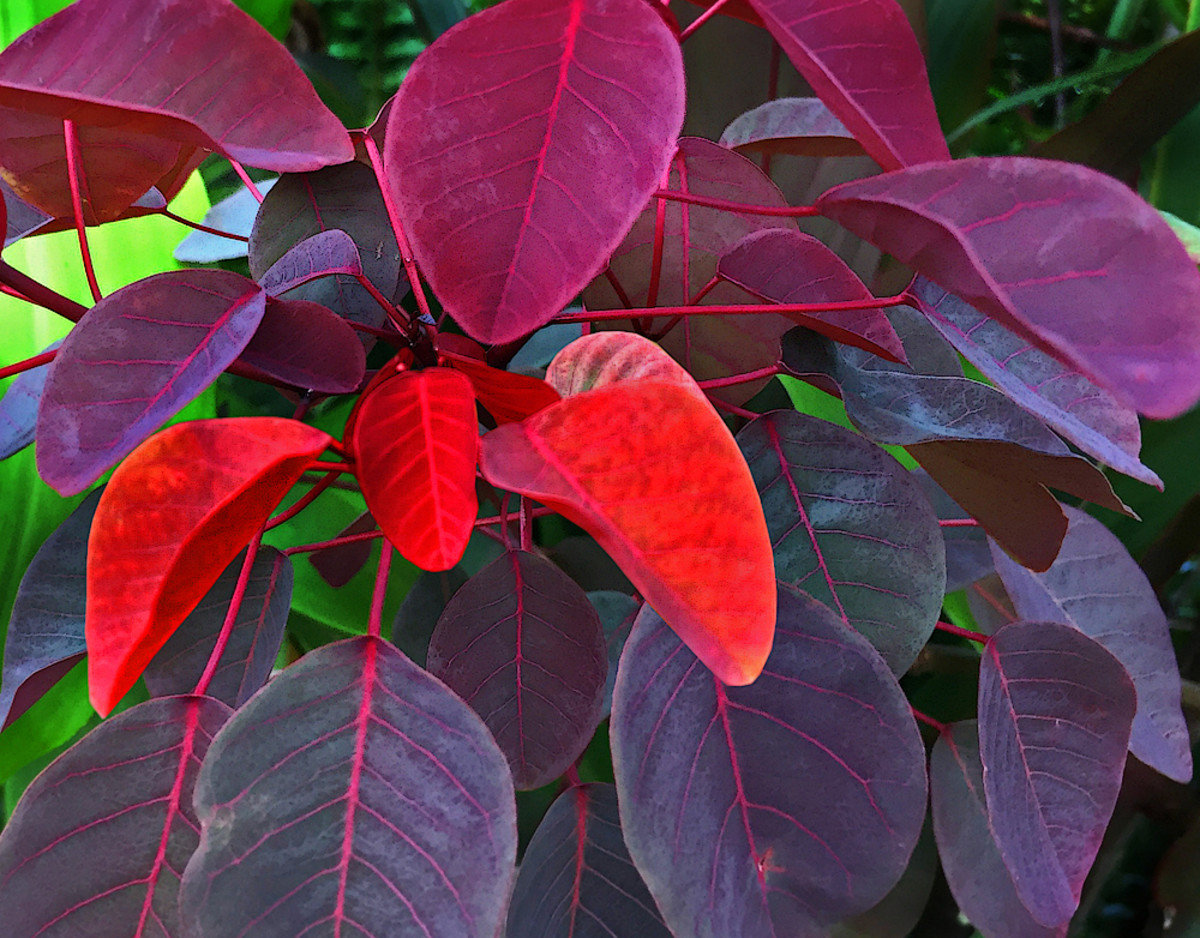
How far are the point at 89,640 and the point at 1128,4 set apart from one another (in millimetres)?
1408

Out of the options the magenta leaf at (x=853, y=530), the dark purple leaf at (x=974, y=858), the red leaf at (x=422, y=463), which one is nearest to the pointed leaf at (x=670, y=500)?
the red leaf at (x=422, y=463)

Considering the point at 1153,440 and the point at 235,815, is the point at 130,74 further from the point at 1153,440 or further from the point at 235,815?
the point at 1153,440

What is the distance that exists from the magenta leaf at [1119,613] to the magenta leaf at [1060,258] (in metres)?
0.23

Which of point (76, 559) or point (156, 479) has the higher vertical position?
point (156, 479)

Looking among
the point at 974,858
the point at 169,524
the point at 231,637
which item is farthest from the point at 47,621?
the point at 974,858

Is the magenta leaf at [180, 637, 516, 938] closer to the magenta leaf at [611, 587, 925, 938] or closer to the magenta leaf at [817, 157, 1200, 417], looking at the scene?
the magenta leaf at [611, 587, 925, 938]

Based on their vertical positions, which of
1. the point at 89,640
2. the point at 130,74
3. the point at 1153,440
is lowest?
the point at 1153,440

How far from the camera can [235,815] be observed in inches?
8.6

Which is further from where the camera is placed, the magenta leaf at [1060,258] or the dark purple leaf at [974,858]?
the dark purple leaf at [974,858]

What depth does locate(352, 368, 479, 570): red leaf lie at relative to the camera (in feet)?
0.72

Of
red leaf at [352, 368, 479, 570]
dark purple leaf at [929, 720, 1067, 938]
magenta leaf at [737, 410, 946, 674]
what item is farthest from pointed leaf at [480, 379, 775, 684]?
dark purple leaf at [929, 720, 1067, 938]

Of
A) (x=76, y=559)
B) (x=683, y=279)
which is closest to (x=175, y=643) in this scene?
(x=76, y=559)

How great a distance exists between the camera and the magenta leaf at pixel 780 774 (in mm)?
246

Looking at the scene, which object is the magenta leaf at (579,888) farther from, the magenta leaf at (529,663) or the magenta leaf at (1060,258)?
the magenta leaf at (1060,258)
